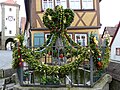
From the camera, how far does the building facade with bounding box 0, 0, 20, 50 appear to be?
45.2m

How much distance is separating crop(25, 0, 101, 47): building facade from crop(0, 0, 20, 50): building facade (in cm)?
3144

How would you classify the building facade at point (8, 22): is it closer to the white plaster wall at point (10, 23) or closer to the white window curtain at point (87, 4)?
the white plaster wall at point (10, 23)

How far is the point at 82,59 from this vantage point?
6.25m

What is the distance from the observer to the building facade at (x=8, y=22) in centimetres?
4516

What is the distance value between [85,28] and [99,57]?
26.3 feet

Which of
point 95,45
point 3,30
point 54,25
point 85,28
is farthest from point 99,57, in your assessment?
point 3,30

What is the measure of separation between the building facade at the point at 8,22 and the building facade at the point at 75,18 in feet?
103

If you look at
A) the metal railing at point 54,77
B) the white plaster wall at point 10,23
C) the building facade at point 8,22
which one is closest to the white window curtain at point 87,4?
the metal railing at point 54,77

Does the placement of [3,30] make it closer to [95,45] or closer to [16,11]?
[16,11]

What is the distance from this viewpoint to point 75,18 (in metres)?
14.1

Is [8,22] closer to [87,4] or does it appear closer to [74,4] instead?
[74,4]

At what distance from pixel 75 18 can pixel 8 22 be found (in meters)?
33.4

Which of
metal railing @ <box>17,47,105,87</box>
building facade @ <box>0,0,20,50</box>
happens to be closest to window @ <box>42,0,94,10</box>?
metal railing @ <box>17,47,105,87</box>

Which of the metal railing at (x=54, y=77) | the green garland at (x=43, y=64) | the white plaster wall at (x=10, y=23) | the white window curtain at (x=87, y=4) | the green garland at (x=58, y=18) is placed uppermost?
the white plaster wall at (x=10, y=23)
